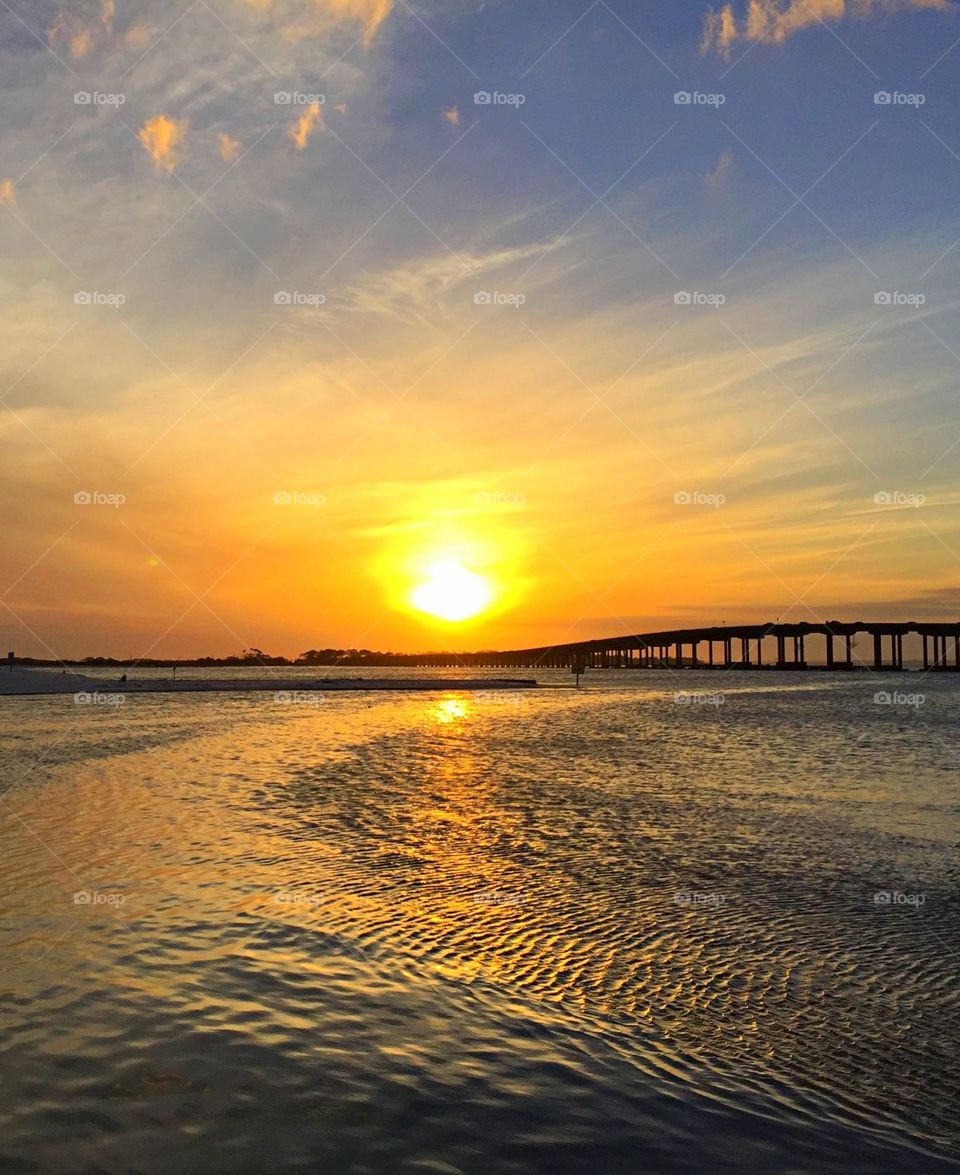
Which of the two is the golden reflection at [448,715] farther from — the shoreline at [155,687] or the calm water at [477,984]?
the calm water at [477,984]

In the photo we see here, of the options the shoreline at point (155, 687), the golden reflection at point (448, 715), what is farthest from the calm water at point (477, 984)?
the shoreline at point (155, 687)

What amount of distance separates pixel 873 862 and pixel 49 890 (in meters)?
15.0

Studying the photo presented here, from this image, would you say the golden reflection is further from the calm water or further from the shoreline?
the calm water

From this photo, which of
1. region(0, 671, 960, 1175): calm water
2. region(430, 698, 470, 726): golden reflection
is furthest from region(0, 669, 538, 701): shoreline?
region(0, 671, 960, 1175): calm water

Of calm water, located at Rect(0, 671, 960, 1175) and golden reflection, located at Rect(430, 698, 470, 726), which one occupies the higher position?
calm water, located at Rect(0, 671, 960, 1175)

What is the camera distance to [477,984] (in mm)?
10945

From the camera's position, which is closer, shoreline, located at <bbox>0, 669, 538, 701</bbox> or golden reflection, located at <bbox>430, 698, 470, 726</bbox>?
golden reflection, located at <bbox>430, 698, 470, 726</bbox>

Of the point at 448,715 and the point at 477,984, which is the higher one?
the point at 477,984

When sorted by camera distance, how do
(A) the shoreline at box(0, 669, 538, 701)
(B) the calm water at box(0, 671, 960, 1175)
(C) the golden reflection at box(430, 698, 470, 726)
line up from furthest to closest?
(A) the shoreline at box(0, 669, 538, 701)
(C) the golden reflection at box(430, 698, 470, 726)
(B) the calm water at box(0, 671, 960, 1175)

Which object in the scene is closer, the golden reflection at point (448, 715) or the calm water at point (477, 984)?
the calm water at point (477, 984)

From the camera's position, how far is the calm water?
7328 mm

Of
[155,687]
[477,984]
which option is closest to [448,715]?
[155,687]

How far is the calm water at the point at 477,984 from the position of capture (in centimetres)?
733

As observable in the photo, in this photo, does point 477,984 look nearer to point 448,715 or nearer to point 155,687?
point 448,715
